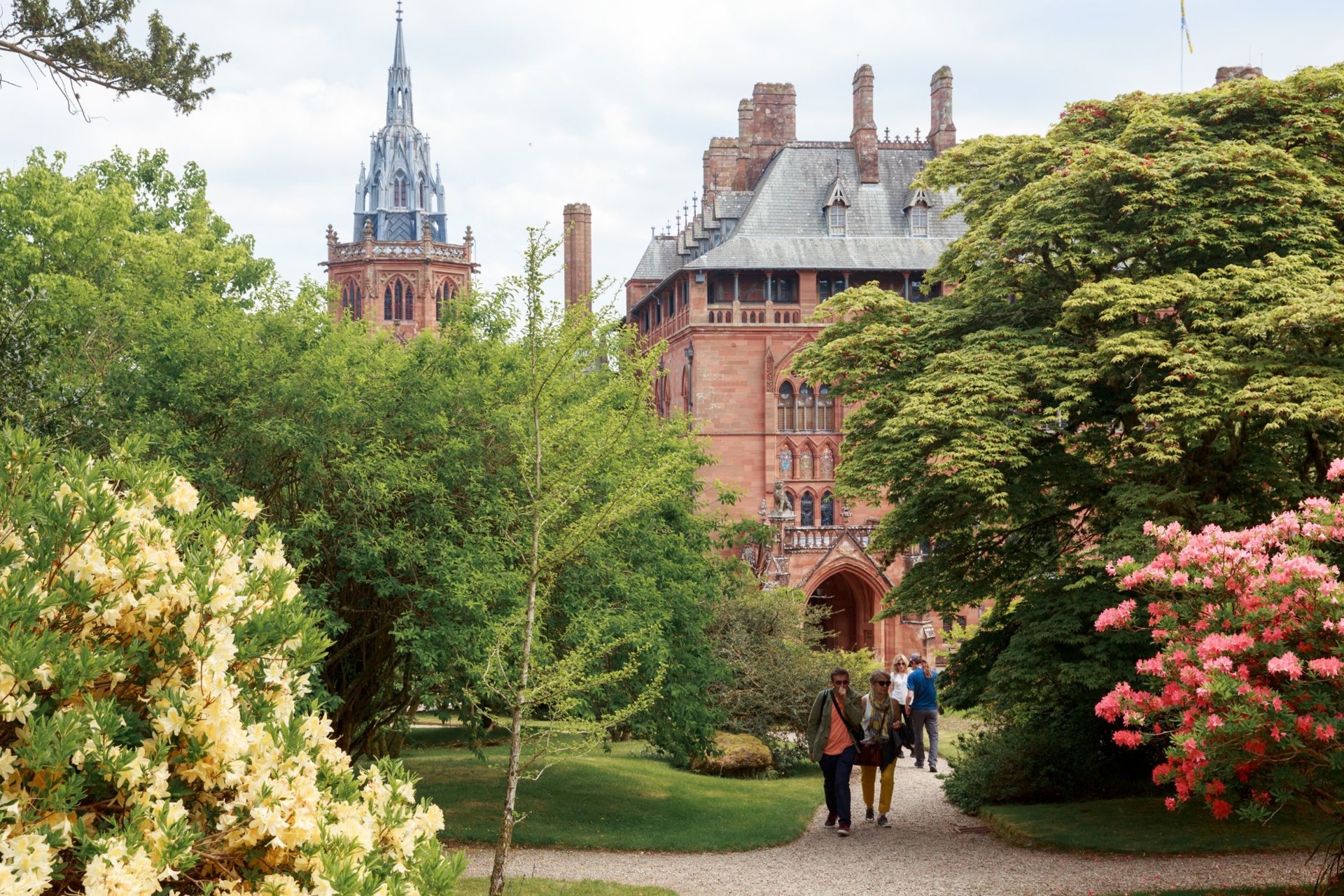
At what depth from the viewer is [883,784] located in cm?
1642

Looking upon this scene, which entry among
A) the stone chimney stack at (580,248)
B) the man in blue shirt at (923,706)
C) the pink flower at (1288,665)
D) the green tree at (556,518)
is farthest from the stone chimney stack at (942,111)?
the pink flower at (1288,665)

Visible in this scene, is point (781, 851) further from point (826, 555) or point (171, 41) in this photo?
point (826, 555)

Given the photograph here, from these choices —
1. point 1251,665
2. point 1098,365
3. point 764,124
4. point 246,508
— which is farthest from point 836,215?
point 246,508

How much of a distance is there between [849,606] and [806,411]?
7.97 metres

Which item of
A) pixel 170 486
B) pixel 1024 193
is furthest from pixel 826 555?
pixel 170 486

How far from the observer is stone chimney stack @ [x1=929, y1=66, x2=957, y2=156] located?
180ft

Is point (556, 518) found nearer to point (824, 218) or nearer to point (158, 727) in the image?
point (158, 727)

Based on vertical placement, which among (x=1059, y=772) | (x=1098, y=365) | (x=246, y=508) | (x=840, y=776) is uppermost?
(x=1098, y=365)

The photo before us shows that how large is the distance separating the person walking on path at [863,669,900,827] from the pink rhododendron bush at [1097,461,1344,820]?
16.6 ft

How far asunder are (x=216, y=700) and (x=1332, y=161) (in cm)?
1699

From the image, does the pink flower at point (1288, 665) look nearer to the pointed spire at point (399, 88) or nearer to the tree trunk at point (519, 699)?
the tree trunk at point (519, 699)

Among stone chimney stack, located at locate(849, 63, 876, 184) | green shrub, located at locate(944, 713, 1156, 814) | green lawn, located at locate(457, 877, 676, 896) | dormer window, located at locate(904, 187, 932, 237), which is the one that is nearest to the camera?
green lawn, located at locate(457, 877, 676, 896)

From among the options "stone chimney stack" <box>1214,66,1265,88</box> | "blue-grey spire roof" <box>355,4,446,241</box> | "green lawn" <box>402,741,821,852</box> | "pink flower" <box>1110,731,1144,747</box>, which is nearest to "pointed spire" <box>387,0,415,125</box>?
"blue-grey spire roof" <box>355,4,446,241</box>

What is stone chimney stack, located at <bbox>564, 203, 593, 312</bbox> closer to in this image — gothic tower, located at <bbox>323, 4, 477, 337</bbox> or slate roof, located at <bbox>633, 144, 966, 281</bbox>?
slate roof, located at <bbox>633, 144, 966, 281</bbox>
